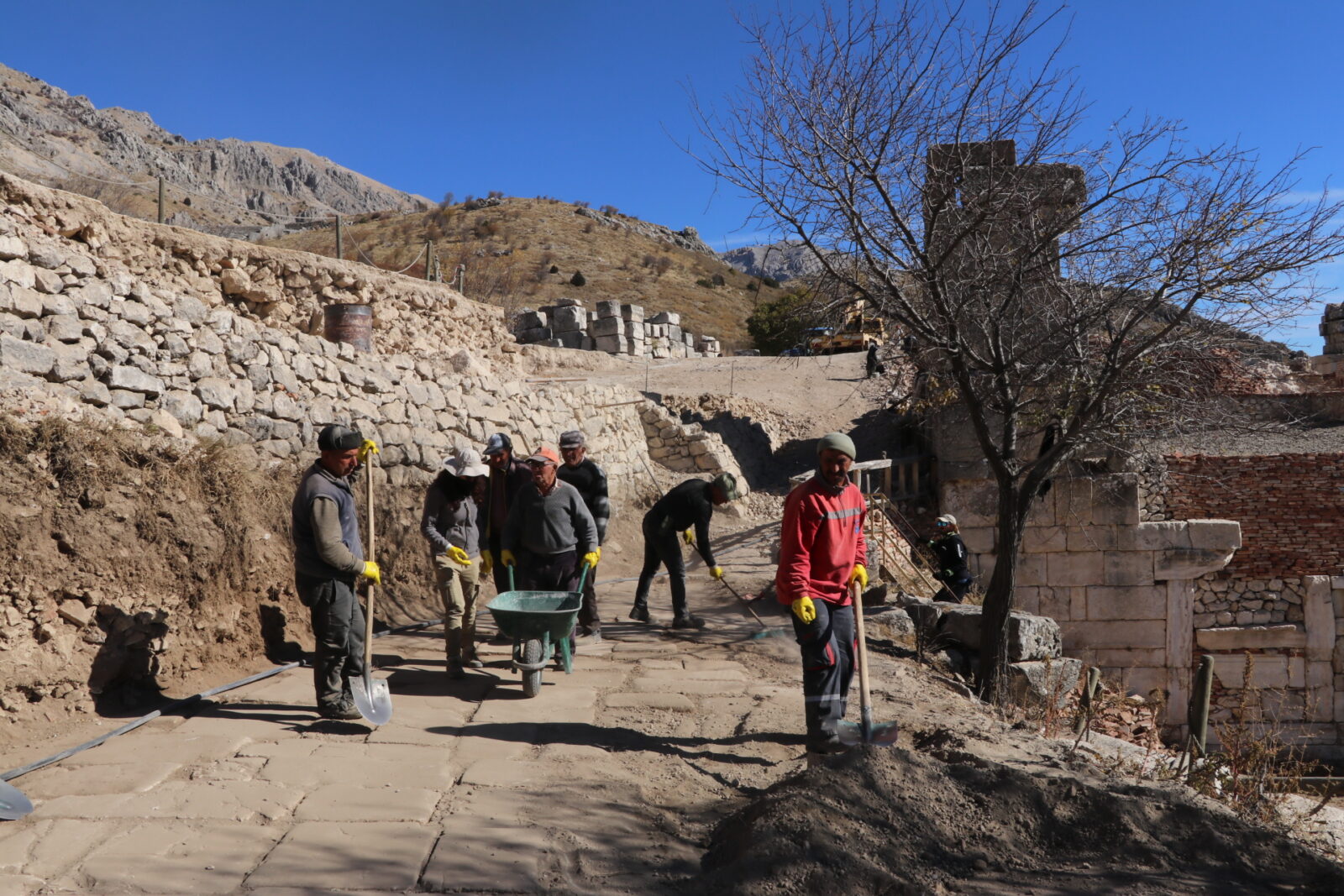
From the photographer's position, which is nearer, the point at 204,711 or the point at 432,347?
the point at 204,711

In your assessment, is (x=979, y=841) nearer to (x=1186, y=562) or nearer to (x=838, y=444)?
(x=838, y=444)

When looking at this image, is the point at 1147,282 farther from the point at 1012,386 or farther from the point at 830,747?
the point at 830,747

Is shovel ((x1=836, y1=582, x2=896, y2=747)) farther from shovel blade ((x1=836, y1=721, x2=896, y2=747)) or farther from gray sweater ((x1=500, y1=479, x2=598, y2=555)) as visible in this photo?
gray sweater ((x1=500, y1=479, x2=598, y2=555))

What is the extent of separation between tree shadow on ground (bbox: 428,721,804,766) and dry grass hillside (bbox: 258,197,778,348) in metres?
32.2

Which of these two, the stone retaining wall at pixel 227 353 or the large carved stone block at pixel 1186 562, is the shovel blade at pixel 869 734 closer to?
the stone retaining wall at pixel 227 353

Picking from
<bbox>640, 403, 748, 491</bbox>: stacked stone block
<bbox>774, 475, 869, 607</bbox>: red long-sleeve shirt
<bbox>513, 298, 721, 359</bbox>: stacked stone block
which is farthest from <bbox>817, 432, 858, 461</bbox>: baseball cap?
<bbox>513, 298, 721, 359</bbox>: stacked stone block

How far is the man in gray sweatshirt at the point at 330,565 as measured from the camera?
5.00m

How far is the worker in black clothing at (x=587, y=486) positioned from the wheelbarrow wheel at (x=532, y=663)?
5.00ft

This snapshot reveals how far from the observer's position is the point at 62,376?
7.32 meters

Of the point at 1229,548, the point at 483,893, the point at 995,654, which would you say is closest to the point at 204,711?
the point at 483,893

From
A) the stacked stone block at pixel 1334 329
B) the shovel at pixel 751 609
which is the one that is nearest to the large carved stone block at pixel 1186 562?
the shovel at pixel 751 609

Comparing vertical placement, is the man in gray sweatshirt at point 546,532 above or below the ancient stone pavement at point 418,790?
above

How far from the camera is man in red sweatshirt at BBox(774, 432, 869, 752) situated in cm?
469

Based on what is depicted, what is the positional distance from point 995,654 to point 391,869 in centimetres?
561
